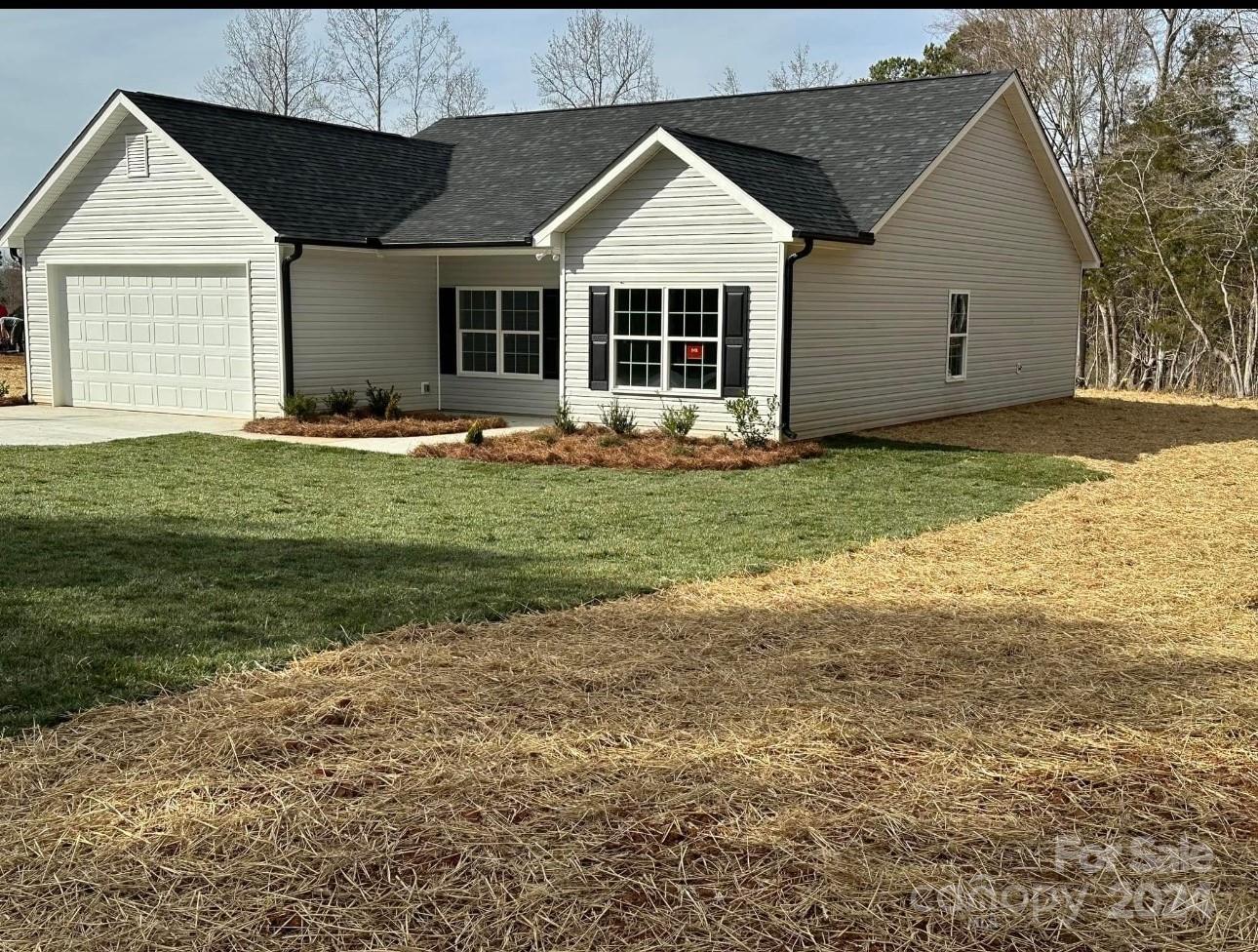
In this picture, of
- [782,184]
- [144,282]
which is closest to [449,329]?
[144,282]

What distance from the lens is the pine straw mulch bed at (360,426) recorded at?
16156mm

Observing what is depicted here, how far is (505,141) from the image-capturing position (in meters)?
22.1

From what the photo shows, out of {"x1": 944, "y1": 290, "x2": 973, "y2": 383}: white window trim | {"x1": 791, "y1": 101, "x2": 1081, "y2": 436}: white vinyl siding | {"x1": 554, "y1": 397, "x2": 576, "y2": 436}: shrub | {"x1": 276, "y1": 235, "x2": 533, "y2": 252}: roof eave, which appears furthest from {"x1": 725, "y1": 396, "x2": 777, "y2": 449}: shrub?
{"x1": 944, "y1": 290, "x2": 973, "y2": 383}: white window trim

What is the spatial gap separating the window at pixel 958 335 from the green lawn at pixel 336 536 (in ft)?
14.8

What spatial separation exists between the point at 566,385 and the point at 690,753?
484 inches

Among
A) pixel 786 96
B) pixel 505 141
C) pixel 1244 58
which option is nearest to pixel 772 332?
pixel 786 96

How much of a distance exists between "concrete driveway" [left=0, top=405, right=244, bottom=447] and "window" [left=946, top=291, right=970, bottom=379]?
1067 cm

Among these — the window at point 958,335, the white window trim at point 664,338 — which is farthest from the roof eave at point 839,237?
the window at point 958,335

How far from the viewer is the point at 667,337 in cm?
1561

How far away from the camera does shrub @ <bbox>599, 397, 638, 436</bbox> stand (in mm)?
15500

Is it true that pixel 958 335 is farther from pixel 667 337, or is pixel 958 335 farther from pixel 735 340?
pixel 667 337

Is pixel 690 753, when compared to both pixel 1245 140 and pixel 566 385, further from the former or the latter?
pixel 1245 140

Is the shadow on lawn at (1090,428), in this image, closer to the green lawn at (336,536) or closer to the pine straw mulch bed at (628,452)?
the green lawn at (336,536)

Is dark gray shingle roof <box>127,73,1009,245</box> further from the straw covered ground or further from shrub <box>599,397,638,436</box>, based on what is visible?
the straw covered ground
